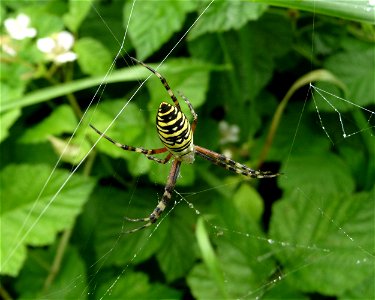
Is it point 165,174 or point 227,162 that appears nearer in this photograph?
point 227,162

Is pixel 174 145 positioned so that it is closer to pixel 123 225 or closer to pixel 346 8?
pixel 346 8

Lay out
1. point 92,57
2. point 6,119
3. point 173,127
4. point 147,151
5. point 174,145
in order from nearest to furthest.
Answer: point 173,127 → point 174,145 → point 147,151 → point 6,119 → point 92,57

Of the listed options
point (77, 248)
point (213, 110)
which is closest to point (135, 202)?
point (77, 248)

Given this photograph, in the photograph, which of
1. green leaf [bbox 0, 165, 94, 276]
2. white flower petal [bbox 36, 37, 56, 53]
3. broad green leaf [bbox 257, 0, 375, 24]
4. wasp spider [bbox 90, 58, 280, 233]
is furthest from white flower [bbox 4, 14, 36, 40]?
broad green leaf [bbox 257, 0, 375, 24]

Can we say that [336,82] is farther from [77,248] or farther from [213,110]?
[77,248]

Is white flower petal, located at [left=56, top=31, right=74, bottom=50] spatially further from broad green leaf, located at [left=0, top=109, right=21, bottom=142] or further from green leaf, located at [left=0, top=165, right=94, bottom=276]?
green leaf, located at [left=0, top=165, right=94, bottom=276]

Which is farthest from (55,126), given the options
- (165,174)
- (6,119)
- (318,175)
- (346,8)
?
(346,8)

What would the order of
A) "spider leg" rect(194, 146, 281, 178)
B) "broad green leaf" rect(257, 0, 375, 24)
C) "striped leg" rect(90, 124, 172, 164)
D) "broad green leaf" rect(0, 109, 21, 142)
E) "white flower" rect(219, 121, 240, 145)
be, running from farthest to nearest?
1. "white flower" rect(219, 121, 240, 145)
2. "broad green leaf" rect(0, 109, 21, 142)
3. "spider leg" rect(194, 146, 281, 178)
4. "striped leg" rect(90, 124, 172, 164)
5. "broad green leaf" rect(257, 0, 375, 24)

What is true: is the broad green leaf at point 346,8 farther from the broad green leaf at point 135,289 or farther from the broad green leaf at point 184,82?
the broad green leaf at point 135,289
